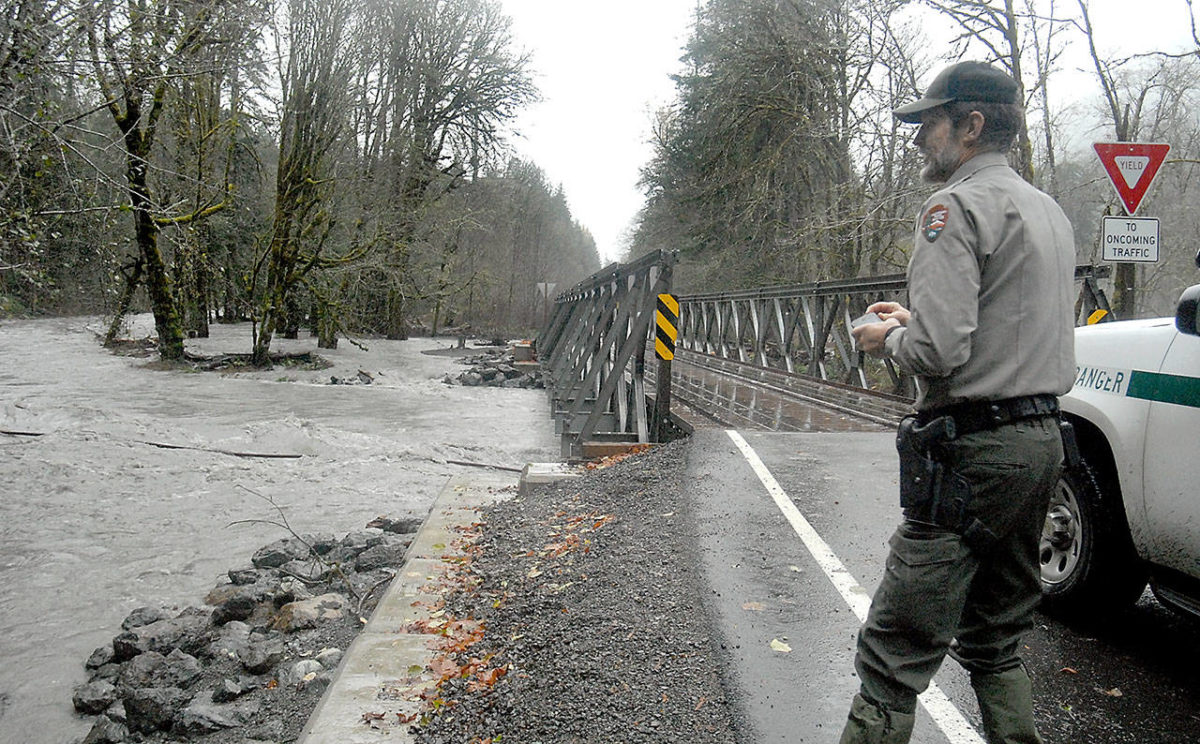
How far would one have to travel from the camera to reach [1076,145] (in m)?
29.7

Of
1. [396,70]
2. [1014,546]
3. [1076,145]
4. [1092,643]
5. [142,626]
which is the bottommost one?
[142,626]

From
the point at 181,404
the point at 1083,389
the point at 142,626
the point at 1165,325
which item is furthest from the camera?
the point at 181,404

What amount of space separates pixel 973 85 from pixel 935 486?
112 cm

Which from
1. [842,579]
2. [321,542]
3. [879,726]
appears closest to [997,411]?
[879,726]

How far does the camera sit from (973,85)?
7.68 feet

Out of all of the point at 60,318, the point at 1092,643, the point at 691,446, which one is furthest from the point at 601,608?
the point at 60,318

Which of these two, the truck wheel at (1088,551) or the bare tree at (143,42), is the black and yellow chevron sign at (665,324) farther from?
the bare tree at (143,42)

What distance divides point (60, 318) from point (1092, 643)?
43.3m

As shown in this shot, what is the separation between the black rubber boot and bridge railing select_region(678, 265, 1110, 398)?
5.65 m

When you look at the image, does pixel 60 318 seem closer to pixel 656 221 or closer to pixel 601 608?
pixel 656 221

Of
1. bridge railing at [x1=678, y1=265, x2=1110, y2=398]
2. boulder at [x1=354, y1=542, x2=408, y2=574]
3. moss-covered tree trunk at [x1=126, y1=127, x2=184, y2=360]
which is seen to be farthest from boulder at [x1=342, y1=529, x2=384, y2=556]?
moss-covered tree trunk at [x1=126, y1=127, x2=184, y2=360]

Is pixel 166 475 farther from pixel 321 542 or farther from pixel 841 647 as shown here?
pixel 841 647

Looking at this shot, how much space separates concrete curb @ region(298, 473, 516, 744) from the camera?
315 centimetres

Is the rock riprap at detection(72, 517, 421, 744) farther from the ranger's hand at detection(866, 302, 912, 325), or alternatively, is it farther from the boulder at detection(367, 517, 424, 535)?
the ranger's hand at detection(866, 302, 912, 325)
